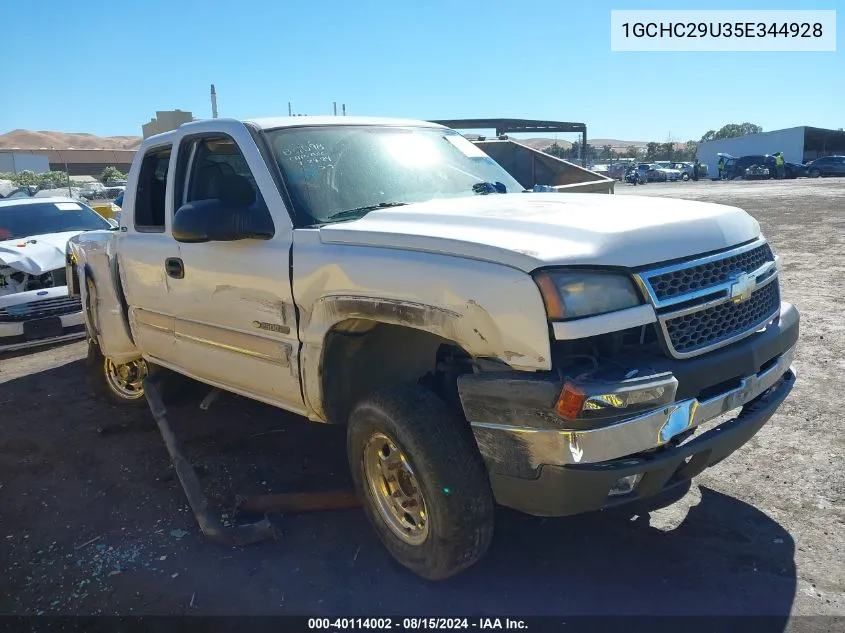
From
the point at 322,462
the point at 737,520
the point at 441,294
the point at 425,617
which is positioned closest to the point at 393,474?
the point at 425,617

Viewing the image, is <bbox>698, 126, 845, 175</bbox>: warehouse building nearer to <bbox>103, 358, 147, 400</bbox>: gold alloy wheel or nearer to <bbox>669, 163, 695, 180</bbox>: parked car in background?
<bbox>669, 163, 695, 180</bbox>: parked car in background

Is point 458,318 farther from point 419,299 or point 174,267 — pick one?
point 174,267

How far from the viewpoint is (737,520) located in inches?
Result: 131

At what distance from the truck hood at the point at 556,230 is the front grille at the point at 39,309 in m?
5.70

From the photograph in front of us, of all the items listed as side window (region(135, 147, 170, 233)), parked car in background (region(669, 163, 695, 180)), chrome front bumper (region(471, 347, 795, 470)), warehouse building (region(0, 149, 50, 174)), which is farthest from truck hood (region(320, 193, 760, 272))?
warehouse building (region(0, 149, 50, 174))

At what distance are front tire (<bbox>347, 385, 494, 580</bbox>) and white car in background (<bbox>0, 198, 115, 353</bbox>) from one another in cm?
573

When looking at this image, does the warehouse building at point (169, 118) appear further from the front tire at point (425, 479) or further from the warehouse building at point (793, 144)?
the warehouse building at point (793, 144)

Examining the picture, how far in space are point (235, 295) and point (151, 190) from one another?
165 centimetres

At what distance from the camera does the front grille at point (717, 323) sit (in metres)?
2.55

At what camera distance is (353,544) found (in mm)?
3367

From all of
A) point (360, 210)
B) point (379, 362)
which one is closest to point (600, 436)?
point (379, 362)

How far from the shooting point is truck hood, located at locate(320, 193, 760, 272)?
2.48 meters

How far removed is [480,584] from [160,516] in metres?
1.85

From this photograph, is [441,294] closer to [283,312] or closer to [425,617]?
[283,312]
